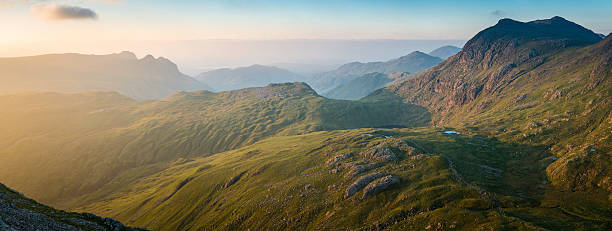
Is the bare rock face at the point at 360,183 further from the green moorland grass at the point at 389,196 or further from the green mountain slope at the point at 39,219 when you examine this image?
the green mountain slope at the point at 39,219

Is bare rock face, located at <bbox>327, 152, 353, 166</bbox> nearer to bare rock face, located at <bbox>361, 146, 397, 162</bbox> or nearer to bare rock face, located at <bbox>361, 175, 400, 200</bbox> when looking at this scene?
bare rock face, located at <bbox>361, 146, 397, 162</bbox>

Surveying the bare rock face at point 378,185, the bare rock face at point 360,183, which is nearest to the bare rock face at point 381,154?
the bare rock face at point 360,183

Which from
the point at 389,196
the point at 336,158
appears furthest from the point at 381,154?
the point at 389,196

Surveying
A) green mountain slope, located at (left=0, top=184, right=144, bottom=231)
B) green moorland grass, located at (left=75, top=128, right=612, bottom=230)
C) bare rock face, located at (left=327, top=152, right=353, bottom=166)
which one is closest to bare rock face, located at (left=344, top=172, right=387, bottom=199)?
green moorland grass, located at (left=75, top=128, right=612, bottom=230)

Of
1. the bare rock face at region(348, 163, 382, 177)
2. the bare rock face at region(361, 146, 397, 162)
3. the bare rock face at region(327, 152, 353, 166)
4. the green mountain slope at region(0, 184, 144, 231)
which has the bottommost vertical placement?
→ the bare rock face at region(327, 152, 353, 166)

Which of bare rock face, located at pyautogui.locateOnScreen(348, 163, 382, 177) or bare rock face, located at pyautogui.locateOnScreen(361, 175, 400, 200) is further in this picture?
bare rock face, located at pyautogui.locateOnScreen(348, 163, 382, 177)

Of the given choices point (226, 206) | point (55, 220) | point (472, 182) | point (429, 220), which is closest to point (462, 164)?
point (472, 182)

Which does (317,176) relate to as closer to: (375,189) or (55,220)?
(375,189)
